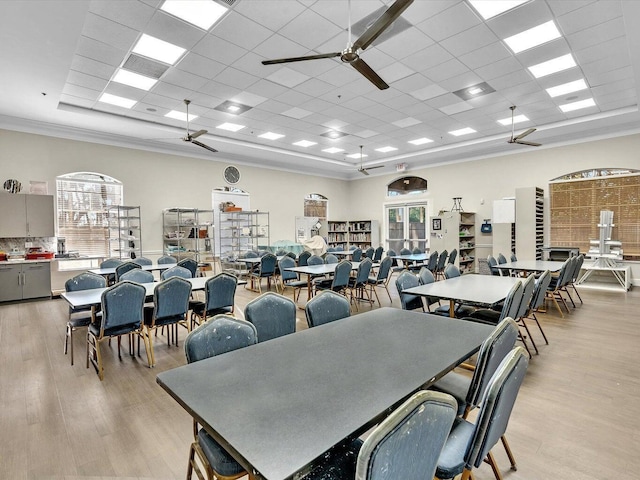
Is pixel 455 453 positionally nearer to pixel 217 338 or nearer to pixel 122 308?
pixel 217 338

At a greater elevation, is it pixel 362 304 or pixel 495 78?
pixel 495 78

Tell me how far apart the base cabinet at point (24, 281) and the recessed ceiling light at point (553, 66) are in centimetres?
931

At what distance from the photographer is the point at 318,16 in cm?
377

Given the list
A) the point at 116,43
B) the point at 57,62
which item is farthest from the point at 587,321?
the point at 57,62

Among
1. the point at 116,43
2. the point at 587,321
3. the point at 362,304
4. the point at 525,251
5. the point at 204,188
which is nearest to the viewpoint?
the point at 116,43

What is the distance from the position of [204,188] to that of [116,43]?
217 inches

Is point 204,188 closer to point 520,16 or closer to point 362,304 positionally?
point 362,304

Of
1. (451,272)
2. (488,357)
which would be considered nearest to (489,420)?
(488,357)

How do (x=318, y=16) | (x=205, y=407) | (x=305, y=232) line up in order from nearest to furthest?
(x=205, y=407) < (x=318, y=16) < (x=305, y=232)

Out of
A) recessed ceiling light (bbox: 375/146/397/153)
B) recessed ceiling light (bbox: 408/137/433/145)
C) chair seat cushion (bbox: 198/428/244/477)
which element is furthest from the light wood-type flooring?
recessed ceiling light (bbox: 375/146/397/153)

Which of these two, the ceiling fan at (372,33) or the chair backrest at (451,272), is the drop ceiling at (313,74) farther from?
the chair backrest at (451,272)

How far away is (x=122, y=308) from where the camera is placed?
10.9 feet

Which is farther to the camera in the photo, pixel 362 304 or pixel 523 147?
pixel 523 147

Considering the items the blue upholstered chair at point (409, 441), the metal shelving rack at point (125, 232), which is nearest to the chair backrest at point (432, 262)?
the metal shelving rack at point (125, 232)
